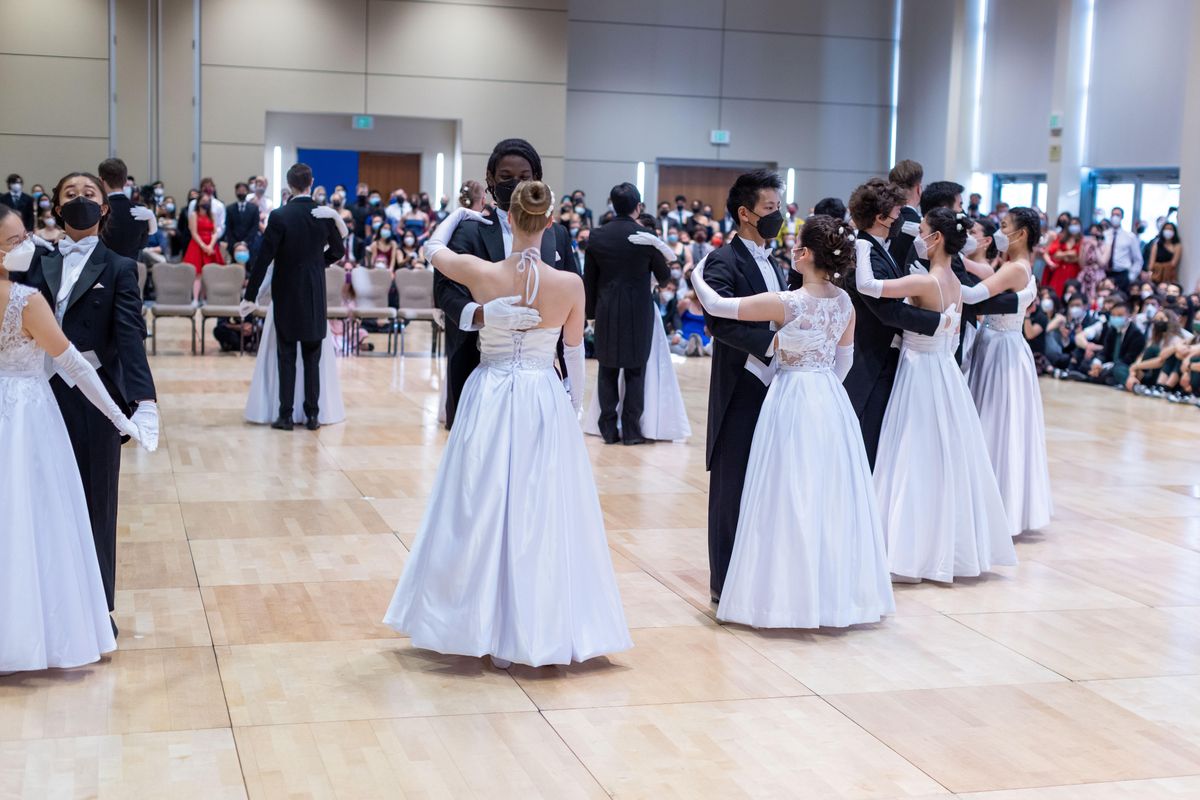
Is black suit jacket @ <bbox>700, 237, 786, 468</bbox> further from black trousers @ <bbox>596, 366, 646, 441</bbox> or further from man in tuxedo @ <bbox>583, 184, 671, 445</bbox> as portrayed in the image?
black trousers @ <bbox>596, 366, 646, 441</bbox>

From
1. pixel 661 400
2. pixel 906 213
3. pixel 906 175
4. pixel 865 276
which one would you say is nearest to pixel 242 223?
pixel 661 400

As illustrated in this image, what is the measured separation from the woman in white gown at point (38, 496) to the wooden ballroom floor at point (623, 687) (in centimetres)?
16

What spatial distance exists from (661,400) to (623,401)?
0.32m

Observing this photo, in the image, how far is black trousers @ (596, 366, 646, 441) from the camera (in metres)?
9.23

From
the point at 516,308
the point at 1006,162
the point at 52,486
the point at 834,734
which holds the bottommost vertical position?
the point at 834,734

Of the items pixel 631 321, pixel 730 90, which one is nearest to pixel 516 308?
pixel 631 321

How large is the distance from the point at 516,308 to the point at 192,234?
14.5 m

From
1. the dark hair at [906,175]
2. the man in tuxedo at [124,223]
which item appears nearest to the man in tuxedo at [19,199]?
the man in tuxedo at [124,223]

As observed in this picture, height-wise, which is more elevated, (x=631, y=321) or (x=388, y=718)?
(x=631, y=321)

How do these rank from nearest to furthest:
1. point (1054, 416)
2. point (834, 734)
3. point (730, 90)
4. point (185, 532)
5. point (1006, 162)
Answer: point (834, 734), point (185, 532), point (1054, 416), point (1006, 162), point (730, 90)

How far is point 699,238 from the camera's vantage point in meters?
17.2

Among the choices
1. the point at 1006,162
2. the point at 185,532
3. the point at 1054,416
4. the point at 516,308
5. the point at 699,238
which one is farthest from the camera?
the point at 1006,162

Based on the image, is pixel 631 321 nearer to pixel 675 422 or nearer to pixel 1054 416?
pixel 675 422

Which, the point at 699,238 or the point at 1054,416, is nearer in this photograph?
the point at 1054,416
